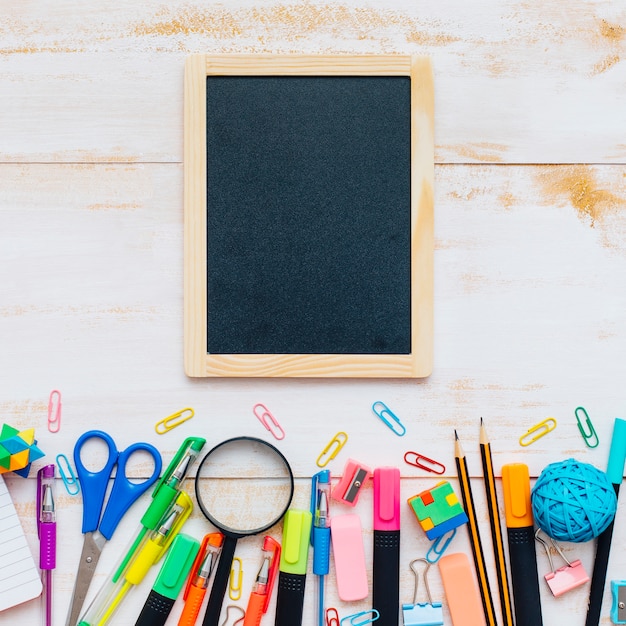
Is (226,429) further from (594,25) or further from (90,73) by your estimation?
(594,25)

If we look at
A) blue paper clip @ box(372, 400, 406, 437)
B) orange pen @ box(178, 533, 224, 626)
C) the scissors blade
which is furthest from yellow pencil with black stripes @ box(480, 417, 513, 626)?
the scissors blade

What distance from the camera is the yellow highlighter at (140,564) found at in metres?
0.93

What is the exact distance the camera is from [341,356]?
94cm

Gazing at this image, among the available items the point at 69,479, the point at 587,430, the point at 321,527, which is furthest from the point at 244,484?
the point at 587,430

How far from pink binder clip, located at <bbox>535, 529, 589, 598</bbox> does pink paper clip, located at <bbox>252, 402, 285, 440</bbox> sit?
13.8 inches

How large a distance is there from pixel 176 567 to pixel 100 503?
0.12 m

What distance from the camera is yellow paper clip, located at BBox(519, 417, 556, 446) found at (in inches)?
38.0

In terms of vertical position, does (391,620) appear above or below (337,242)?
below

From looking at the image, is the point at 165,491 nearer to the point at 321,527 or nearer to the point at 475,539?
the point at 321,527

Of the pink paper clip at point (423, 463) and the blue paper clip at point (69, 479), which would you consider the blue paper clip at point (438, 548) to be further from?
the blue paper clip at point (69, 479)

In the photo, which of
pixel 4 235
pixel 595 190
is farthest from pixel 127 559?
pixel 595 190

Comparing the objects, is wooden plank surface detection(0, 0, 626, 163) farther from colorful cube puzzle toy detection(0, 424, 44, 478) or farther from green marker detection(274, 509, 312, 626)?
green marker detection(274, 509, 312, 626)

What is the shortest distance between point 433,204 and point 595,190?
8.4 inches

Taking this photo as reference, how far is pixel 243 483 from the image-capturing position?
96cm
